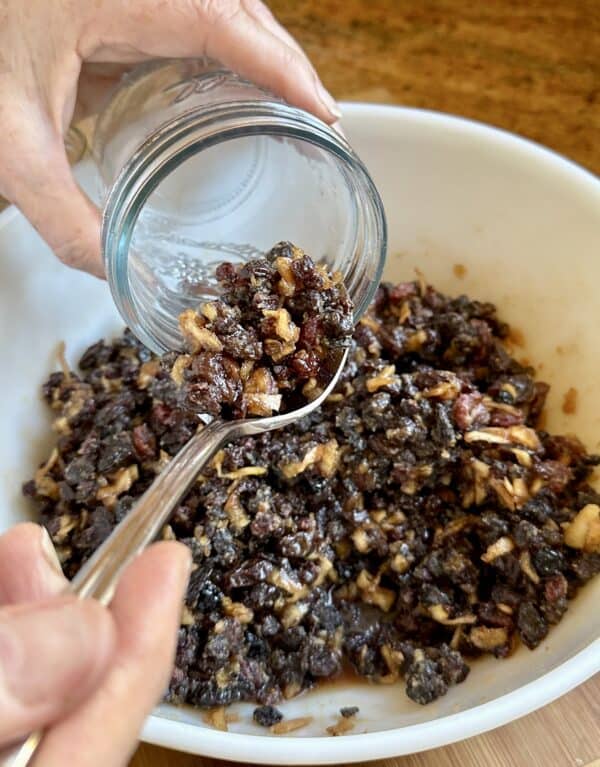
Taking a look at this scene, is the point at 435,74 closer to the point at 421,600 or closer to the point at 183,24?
the point at 183,24

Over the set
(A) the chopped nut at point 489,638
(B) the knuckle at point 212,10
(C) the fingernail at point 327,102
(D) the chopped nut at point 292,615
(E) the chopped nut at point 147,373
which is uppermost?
(B) the knuckle at point 212,10

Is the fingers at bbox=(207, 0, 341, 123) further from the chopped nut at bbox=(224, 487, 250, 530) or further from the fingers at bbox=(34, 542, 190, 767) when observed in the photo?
the fingers at bbox=(34, 542, 190, 767)

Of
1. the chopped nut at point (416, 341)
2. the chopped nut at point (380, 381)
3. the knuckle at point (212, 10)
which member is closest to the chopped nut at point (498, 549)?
the chopped nut at point (380, 381)

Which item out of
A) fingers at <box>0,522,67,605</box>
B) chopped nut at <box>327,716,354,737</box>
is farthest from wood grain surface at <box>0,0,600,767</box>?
fingers at <box>0,522,67,605</box>


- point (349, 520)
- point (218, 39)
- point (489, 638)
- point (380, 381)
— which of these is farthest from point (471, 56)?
point (489, 638)

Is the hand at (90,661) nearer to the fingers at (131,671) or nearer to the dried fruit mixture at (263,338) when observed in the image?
the fingers at (131,671)

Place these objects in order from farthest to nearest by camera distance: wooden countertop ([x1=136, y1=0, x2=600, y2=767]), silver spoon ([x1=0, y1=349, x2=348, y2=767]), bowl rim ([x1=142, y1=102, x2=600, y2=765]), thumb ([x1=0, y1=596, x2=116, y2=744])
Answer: wooden countertop ([x1=136, y1=0, x2=600, y2=767])
bowl rim ([x1=142, y1=102, x2=600, y2=765])
silver spoon ([x1=0, y1=349, x2=348, y2=767])
thumb ([x1=0, y1=596, x2=116, y2=744])

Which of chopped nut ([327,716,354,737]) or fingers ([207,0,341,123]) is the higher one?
fingers ([207,0,341,123])
